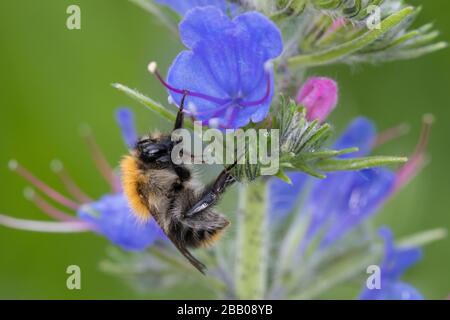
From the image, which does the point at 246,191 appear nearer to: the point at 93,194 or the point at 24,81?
the point at 93,194

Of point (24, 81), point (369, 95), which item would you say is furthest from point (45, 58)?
point (369, 95)

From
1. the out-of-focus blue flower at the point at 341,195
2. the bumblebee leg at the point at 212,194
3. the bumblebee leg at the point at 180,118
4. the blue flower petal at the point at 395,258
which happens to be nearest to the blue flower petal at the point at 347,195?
the out-of-focus blue flower at the point at 341,195

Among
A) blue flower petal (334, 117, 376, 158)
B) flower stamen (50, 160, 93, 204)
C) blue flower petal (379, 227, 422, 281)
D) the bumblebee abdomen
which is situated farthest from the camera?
flower stamen (50, 160, 93, 204)

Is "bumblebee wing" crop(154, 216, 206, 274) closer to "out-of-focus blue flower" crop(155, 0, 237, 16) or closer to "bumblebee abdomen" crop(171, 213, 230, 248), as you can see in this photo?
"bumblebee abdomen" crop(171, 213, 230, 248)

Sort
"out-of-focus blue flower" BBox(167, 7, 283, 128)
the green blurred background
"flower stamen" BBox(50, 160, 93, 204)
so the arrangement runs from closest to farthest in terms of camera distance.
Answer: "out-of-focus blue flower" BBox(167, 7, 283, 128) → "flower stamen" BBox(50, 160, 93, 204) → the green blurred background

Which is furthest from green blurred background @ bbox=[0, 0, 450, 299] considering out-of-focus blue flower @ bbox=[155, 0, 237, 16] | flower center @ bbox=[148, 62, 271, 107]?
flower center @ bbox=[148, 62, 271, 107]

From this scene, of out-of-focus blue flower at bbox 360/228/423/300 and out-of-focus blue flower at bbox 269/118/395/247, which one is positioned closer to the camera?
out-of-focus blue flower at bbox 360/228/423/300

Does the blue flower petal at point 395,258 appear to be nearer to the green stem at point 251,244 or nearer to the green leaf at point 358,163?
the green stem at point 251,244

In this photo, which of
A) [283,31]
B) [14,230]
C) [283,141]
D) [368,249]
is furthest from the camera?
[14,230]
